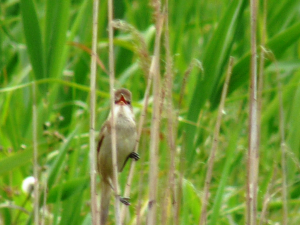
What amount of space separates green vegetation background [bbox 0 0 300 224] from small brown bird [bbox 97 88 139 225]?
9cm

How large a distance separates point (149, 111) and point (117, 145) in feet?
2.19

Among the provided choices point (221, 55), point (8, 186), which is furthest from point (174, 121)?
point (8, 186)

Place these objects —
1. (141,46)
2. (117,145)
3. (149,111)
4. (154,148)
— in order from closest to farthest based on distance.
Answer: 1. (141,46)
2. (154,148)
3. (117,145)
4. (149,111)

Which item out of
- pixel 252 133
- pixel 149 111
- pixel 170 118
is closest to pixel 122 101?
pixel 149 111

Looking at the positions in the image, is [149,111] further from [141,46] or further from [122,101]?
[141,46]

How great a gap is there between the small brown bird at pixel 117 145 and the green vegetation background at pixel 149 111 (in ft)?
0.30

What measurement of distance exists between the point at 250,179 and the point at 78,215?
0.79 m

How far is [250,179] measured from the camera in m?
2.13

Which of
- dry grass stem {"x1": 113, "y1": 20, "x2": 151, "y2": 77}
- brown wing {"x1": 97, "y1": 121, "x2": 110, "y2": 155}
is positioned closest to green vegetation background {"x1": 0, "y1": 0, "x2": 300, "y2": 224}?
dry grass stem {"x1": 113, "y1": 20, "x2": 151, "y2": 77}

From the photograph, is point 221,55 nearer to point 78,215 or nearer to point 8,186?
point 78,215

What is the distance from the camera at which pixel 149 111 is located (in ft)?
10.8

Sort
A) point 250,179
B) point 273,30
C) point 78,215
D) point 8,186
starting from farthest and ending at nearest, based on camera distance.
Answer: point 273,30
point 8,186
point 78,215
point 250,179

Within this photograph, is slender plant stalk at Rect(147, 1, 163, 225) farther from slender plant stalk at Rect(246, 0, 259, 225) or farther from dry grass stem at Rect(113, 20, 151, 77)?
slender plant stalk at Rect(246, 0, 259, 225)

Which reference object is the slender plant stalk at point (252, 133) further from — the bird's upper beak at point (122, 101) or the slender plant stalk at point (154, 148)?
the bird's upper beak at point (122, 101)
